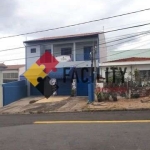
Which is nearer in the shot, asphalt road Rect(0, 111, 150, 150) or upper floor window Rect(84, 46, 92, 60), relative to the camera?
asphalt road Rect(0, 111, 150, 150)

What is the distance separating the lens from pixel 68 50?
27562 millimetres

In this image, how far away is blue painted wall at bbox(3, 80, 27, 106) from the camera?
2326 centimetres

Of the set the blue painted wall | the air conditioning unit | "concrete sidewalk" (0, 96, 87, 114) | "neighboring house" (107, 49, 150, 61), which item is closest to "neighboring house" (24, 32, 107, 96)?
the air conditioning unit

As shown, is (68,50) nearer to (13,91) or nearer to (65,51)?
(65,51)

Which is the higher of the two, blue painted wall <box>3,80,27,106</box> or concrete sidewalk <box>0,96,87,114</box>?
blue painted wall <box>3,80,27,106</box>

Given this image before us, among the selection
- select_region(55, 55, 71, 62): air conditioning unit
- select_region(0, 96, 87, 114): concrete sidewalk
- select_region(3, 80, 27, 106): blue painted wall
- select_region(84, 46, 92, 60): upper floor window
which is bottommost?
select_region(0, 96, 87, 114): concrete sidewalk

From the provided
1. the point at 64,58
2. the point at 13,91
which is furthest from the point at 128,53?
the point at 13,91

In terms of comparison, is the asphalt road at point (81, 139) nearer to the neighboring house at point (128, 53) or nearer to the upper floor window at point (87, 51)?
the upper floor window at point (87, 51)

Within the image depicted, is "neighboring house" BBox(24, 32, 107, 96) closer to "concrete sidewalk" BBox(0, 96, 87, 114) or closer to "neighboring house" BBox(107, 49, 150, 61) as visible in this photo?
"concrete sidewalk" BBox(0, 96, 87, 114)

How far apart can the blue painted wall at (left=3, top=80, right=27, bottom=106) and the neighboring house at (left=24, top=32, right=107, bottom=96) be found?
2.72ft

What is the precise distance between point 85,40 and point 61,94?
253 inches

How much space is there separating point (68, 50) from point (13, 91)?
7.75m

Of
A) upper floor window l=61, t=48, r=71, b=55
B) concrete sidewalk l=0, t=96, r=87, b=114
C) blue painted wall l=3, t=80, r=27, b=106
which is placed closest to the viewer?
concrete sidewalk l=0, t=96, r=87, b=114

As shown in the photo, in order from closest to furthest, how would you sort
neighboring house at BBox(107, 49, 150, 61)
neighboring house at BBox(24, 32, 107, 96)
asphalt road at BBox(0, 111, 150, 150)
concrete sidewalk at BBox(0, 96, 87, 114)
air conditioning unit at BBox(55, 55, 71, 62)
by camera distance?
asphalt road at BBox(0, 111, 150, 150)
concrete sidewalk at BBox(0, 96, 87, 114)
neighboring house at BBox(24, 32, 107, 96)
air conditioning unit at BBox(55, 55, 71, 62)
neighboring house at BBox(107, 49, 150, 61)
